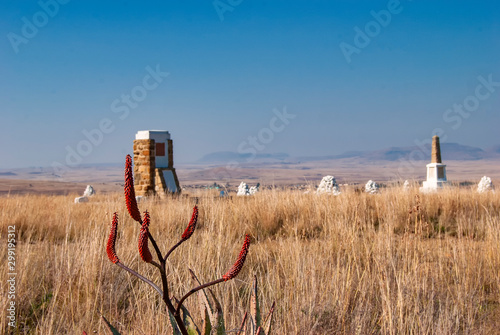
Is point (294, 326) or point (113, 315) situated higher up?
point (294, 326)

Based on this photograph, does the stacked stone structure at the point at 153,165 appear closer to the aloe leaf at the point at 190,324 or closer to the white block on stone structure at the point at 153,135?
the white block on stone structure at the point at 153,135

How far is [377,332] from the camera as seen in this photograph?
3.24 m

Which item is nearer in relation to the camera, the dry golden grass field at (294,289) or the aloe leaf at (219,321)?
the aloe leaf at (219,321)

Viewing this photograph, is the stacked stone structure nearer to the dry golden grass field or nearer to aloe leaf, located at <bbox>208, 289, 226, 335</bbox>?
the dry golden grass field

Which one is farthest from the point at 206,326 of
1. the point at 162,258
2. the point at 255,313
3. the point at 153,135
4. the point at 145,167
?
the point at 153,135

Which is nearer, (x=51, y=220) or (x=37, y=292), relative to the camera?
(x=37, y=292)

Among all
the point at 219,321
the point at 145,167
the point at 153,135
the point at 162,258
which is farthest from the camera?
the point at 153,135

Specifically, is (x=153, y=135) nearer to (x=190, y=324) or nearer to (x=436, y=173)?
(x=436, y=173)

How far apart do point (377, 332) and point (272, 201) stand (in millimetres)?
5460

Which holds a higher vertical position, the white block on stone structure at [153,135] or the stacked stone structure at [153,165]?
the white block on stone structure at [153,135]

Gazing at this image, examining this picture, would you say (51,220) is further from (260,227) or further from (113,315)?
(113,315)

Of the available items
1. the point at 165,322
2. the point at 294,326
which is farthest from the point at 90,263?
the point at 294,326

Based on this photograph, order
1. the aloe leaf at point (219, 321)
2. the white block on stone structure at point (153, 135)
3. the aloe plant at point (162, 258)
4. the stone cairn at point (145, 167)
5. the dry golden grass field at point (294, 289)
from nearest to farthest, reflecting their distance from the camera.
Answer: the aloe plant at point (162, 258)
the aloe leaf at point (219, 321)
the dry golden grass field at point (294, 289)
the stone cairn at point (145, 167)
the white block on stone structure at point (153, 135)

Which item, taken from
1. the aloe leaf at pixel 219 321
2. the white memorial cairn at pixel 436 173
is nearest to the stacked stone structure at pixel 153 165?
the white memorial cairn at pixel 436 173
